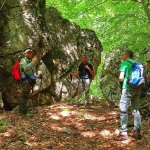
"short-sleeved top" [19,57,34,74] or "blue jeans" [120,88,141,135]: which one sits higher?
"short-sleeved top" [19,57,34,74]

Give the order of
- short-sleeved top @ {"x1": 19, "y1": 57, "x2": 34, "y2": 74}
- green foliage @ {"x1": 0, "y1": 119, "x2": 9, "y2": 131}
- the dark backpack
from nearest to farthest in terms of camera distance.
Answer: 1. the dark backpack
2. green foliage @ {"x1": 0, "y1": 119, "x2": 9, "y2": 131}
3. short-sleeved top @ {"x1": 19, "y1": 57, "x2": 34, "y2": 74}

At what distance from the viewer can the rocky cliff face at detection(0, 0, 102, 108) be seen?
9.83 meters

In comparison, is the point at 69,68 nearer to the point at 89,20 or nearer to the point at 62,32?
the point at 62,32

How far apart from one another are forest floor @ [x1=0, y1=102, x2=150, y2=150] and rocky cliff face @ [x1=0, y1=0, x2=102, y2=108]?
2.76 metres

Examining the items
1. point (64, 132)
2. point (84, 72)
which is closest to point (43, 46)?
point (84, 72)

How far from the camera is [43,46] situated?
36.1 ft

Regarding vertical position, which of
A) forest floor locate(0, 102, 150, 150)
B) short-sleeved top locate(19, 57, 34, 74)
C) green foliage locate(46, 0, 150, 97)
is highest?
green foliage locate(46, 0, 150, 97)

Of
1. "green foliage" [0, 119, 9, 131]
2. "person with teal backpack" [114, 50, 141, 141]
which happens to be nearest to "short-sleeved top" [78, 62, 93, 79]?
"person with teal backpack" [114, 50, 141, 141]

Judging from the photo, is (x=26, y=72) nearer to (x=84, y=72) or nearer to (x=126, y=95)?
(x=84, y=72)

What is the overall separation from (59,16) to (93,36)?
2.81 metres

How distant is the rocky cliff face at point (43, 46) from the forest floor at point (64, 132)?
2761mm

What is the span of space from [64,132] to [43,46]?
5.89 meters

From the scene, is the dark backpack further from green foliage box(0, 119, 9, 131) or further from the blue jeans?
green foliage box(0, 119, 9, 131)

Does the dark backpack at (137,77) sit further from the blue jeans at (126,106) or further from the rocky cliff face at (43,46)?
the rocky cliff face at (43,46)
